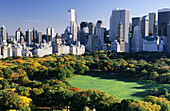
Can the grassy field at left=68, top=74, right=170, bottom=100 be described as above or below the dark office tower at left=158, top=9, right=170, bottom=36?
below

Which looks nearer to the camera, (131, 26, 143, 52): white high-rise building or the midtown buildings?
the midtown buildings

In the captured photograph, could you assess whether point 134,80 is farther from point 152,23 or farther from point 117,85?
point 152,23

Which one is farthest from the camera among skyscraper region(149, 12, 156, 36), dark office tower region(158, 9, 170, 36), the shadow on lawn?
skyscraper region(149, 12, 156, 36)

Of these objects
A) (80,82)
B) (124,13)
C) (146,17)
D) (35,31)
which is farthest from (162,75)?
(35,31)

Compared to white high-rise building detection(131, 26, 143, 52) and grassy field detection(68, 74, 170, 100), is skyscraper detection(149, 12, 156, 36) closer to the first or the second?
white high-rise building detection(131, 26, 143, 52)

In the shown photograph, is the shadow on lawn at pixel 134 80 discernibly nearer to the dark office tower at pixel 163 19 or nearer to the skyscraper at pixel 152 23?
the dark office tower at pixel 163 19

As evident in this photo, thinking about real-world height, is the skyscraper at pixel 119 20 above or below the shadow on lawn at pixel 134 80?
above

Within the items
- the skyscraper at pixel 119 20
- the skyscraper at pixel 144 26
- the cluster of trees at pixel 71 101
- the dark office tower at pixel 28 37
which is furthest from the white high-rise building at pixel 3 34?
the cluster of trees at pixel 71 101

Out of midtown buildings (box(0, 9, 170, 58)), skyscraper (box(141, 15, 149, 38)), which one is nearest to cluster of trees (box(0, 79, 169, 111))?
midtown buildings (box(0, 9, 170, 58))
